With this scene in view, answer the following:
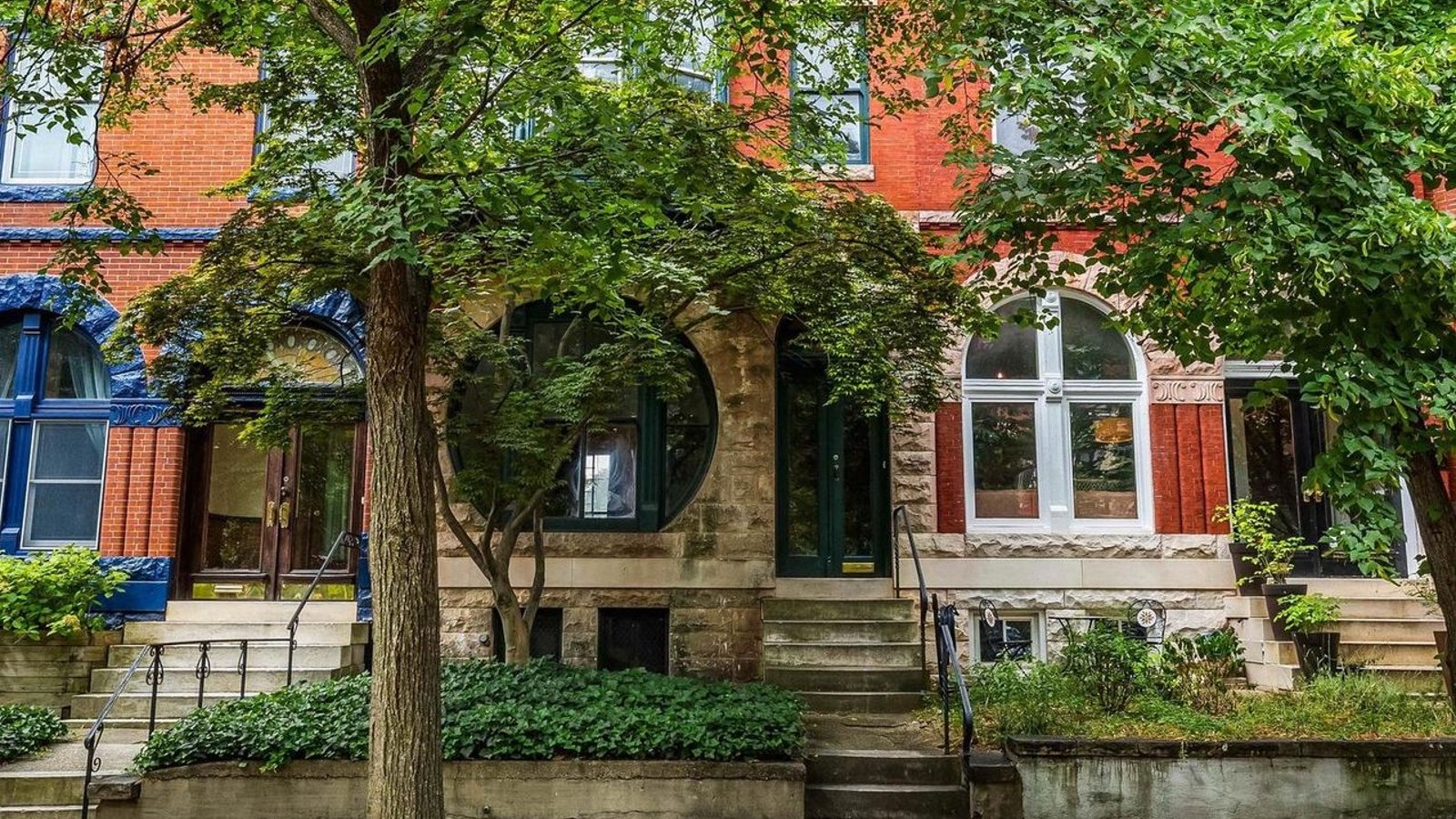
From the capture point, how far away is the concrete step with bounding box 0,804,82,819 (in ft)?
23.0

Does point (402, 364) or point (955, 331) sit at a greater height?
point (955, 331)

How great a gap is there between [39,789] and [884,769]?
6320 mm

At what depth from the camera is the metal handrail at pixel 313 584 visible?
354 inches

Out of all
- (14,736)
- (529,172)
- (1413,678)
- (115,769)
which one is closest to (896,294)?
(529,172)

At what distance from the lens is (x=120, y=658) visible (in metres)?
9.82

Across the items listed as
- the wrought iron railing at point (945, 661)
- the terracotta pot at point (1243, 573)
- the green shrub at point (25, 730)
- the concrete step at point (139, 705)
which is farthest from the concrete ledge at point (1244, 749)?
the green shrub at point (25, 730)

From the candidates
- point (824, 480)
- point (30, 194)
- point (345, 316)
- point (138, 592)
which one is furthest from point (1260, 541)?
point (30, 194)

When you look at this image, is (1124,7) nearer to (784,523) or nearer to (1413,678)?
(784,523)

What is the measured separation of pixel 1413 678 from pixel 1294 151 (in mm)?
7260

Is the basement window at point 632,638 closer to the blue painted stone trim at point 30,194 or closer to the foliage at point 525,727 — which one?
the foliage at point 525,727

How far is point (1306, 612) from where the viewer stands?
9062 millimetres

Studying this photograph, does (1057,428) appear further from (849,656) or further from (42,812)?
(42,812)

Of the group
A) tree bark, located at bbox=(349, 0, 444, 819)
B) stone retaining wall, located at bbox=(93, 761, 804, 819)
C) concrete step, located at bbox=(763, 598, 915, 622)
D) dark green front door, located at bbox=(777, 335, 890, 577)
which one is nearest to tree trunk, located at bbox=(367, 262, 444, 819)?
tree bark, located at bbox=(349, 0, 444, 819)

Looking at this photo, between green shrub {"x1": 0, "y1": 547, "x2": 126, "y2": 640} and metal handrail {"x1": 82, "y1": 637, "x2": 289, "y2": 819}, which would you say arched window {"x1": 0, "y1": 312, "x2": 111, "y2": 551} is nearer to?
green shrub {"x1": 0, "y1": 547, "x2": 126, "y2": 640}
